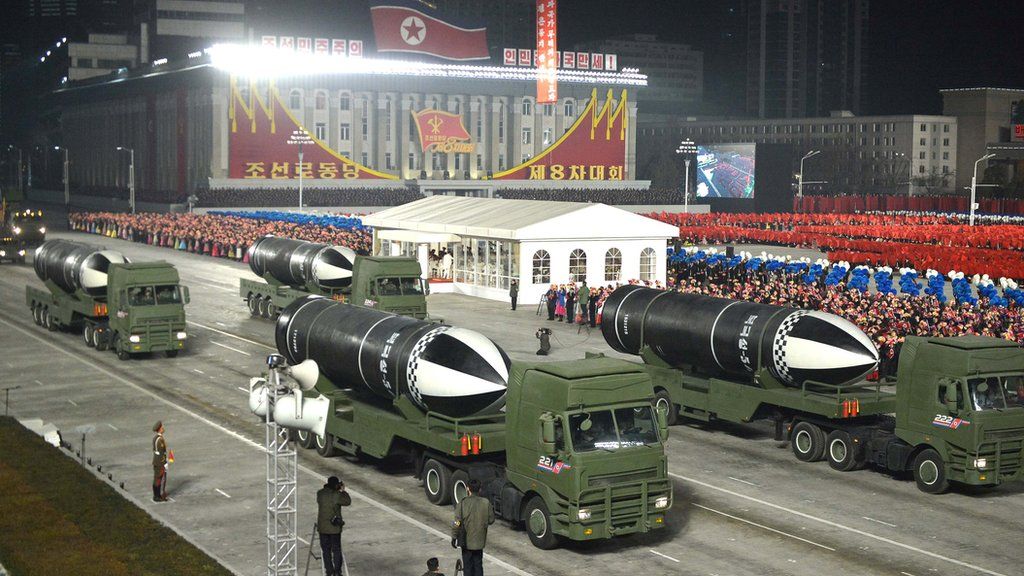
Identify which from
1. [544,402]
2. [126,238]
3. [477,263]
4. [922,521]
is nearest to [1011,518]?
[922,521]

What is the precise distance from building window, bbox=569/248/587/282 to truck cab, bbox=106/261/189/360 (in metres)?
21.7

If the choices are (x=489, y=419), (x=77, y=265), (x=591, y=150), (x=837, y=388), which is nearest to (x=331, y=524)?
(x=489, y=419)

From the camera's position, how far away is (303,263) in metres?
47.8

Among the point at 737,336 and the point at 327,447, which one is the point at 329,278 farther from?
the point at 737,336

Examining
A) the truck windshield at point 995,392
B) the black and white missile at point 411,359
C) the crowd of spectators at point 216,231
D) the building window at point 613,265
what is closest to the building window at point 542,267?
the building window at point 613,265

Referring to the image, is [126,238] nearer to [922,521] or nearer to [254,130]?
[254,130]

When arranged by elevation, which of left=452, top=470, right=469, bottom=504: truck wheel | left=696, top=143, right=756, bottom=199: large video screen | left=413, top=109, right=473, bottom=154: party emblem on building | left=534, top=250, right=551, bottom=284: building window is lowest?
left=452, top=470, right=469, bottom=504: truck wheel

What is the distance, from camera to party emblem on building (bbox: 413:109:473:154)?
138875 millimetres

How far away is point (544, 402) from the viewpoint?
67.1 ft

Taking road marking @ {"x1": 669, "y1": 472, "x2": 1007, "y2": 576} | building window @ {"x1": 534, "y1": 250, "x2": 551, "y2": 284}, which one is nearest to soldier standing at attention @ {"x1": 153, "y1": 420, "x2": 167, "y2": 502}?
road marking @ {"x1": 669, "y1": 472, "x2": 1007, "y2": 576}

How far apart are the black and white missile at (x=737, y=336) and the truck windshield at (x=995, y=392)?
3430 mm

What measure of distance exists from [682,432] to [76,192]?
536 feet

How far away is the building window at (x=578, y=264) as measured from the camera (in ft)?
190

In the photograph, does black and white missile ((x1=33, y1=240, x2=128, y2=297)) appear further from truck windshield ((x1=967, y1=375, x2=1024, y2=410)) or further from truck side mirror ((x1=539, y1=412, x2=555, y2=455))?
truck windshield ((x1=967, y1=375, x2=1024, y2=410))
